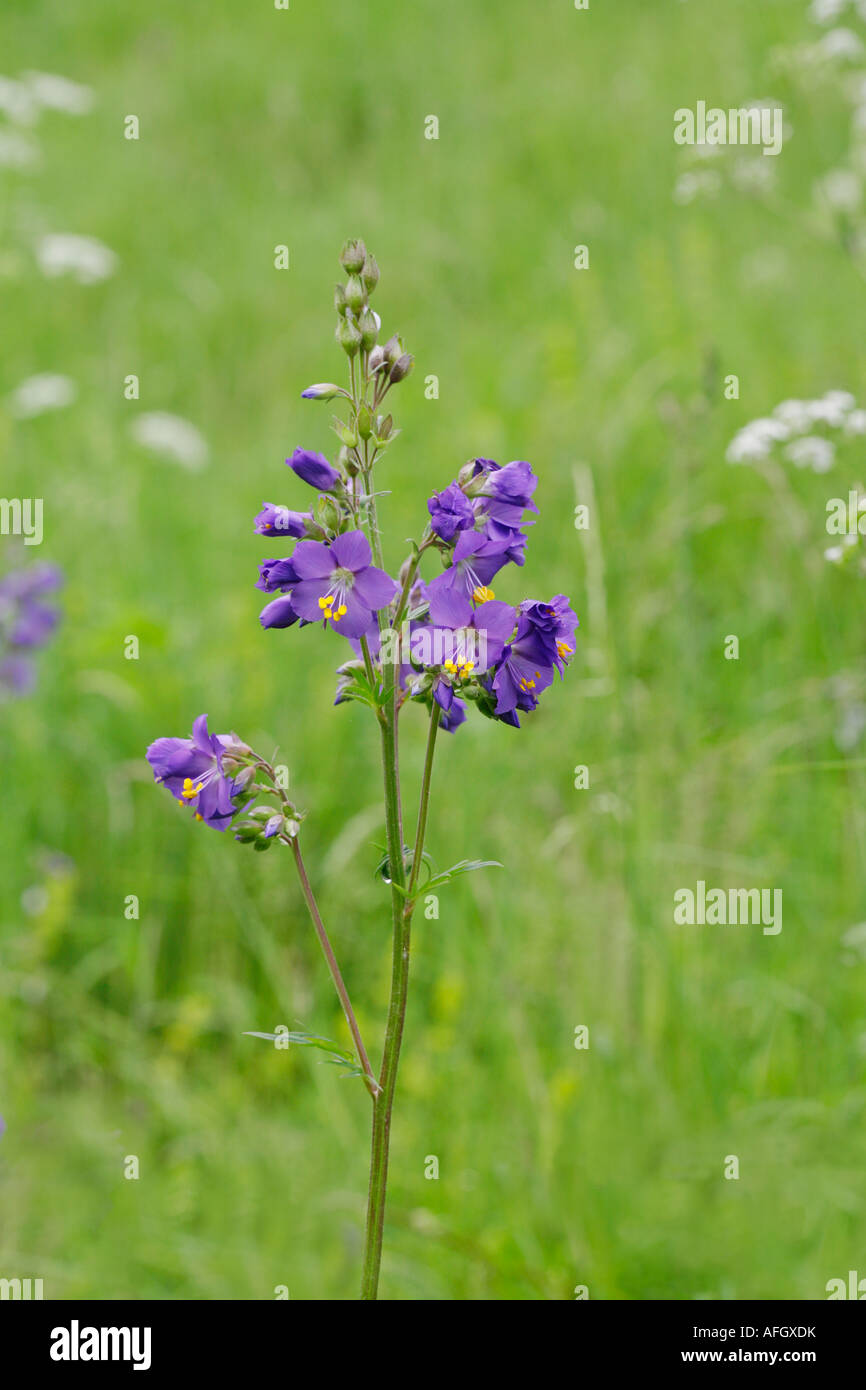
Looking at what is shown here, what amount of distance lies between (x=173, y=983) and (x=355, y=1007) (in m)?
0.63

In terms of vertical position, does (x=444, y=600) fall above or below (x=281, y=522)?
below

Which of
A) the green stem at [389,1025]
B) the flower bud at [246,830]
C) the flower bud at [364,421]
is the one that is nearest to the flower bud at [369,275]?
the flower bud at [364,421]

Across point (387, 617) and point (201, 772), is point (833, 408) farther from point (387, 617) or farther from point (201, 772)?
point (201, 772)

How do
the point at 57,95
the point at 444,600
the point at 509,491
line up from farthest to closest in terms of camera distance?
the point at 57,95 → the point at 509,491 → the point at 444,600

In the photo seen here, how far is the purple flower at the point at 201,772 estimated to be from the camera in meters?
1.43

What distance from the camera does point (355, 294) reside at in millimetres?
1354

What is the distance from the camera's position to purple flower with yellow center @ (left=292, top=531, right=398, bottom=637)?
51.6 inches

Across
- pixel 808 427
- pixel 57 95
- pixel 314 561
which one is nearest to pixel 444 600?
pixel 314 561

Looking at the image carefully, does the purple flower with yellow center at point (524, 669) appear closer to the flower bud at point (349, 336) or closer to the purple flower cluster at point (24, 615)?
the flower bud at point (349, 336)

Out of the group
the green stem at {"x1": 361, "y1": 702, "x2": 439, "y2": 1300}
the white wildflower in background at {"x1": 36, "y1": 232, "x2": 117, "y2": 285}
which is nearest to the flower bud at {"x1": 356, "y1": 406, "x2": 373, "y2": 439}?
the green stem at {"x1": 361, "y1": 702, "x2": 439, "y2": 1300}

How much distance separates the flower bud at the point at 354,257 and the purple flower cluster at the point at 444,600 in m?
0.22

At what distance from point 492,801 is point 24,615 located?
1510 mm
